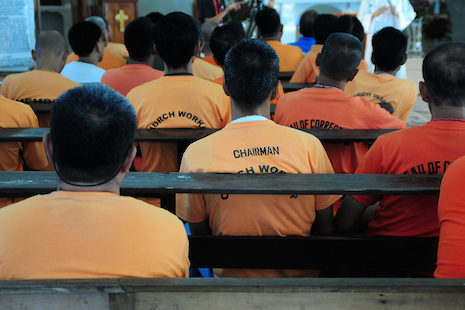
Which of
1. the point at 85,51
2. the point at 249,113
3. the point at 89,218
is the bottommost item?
the point at 89,218

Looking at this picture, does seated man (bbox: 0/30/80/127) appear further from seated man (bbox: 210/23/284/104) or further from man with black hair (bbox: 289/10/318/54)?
man with black hair (bbox: 289/10/318/54)

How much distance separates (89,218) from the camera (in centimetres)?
110

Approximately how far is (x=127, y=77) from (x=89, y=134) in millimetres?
2425

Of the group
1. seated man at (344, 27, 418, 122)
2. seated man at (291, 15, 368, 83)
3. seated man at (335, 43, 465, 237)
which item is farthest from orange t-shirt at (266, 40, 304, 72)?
seated man at (335, 43, 465, 237)

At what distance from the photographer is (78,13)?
8953 millimetres

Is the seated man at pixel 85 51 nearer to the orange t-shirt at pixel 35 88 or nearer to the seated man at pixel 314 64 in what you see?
the orange t-shirt at pixel 35 88

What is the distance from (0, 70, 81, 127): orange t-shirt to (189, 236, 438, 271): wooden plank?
2002mm

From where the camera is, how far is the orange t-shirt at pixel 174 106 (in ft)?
8.44

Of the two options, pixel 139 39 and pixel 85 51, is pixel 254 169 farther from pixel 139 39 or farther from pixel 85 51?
pixel 85 51

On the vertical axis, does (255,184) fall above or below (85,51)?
below

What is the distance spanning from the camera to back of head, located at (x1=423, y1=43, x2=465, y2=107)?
5.84 feet

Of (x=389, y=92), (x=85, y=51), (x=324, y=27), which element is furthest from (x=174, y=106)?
(x=324, y=27)

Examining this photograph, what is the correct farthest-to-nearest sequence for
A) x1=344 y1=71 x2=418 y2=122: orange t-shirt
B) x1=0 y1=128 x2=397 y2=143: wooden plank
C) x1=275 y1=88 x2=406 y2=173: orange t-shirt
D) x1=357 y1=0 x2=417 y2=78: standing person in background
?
x1=357 y1=0 x2=417 y2=78: standing person in background
x1=344 y1=71 x2=418 y2=122: orange t-shirt
x1=275 y1=88 x2=406 y2=173: orange t-shirt
x1=0 y1=128 x2=397 y2=143: wooden plank

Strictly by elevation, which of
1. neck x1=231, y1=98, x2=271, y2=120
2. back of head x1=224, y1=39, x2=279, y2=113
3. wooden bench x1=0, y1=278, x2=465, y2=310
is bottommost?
wooden bench x1=0, y1=278, x2=465, y2=310
